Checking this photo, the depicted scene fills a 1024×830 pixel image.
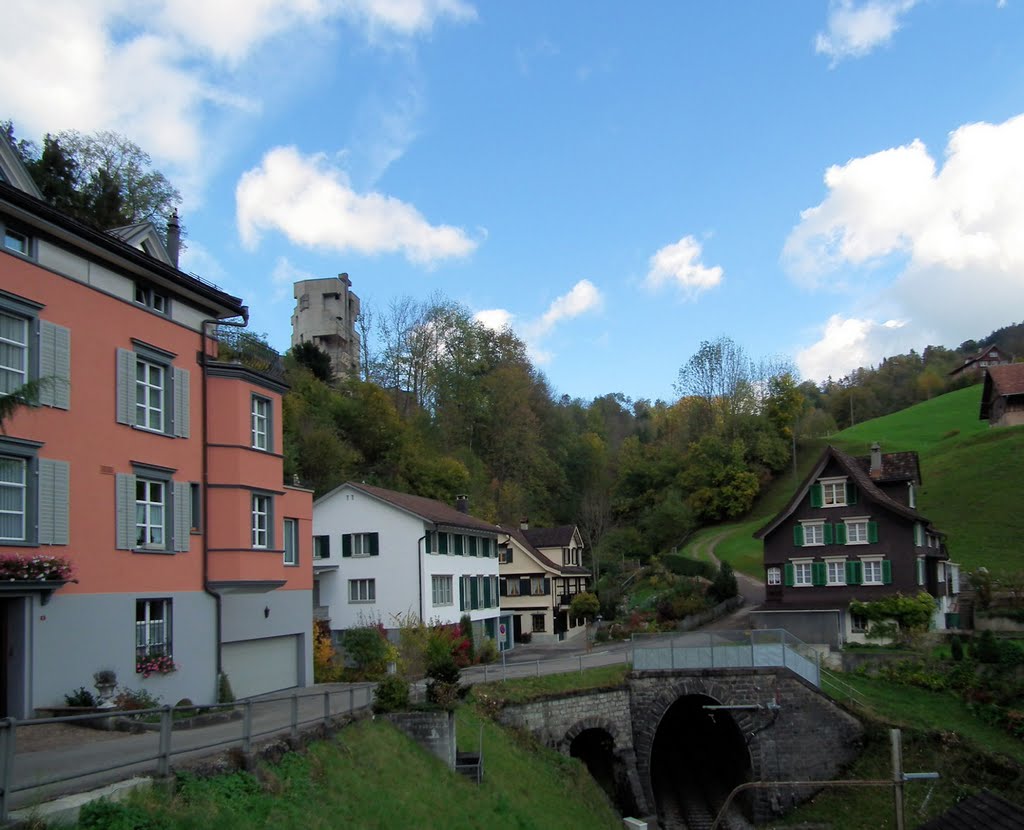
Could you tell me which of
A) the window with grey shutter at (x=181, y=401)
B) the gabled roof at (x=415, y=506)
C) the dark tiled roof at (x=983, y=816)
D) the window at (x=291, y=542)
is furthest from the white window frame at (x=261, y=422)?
the dark tiled roof at (x=983, y=816)

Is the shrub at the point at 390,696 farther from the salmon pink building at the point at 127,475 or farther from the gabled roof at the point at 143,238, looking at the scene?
the gabled roof at the point at 143,238

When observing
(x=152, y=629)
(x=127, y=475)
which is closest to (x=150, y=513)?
(x=127, y=475)

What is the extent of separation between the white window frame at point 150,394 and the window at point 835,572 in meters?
32.5

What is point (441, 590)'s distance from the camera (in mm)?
40219

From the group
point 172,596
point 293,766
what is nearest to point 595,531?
point 172,596

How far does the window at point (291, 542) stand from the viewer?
93.3 feet

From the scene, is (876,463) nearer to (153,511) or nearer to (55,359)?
(153,511)

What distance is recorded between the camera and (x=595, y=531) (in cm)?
7481

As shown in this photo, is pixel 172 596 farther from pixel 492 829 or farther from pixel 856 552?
pixel 856 552

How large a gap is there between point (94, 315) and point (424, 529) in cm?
2160

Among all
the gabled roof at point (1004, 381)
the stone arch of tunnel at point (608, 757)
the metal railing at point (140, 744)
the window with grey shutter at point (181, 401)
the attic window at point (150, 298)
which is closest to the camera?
the metal railing at point (140, 744)

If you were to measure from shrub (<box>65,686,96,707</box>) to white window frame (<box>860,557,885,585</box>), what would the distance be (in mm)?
34480

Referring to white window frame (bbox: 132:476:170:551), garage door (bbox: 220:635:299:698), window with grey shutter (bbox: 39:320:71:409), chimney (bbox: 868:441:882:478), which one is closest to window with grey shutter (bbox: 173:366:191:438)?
white window frame (bbox: 132:476:170:551)

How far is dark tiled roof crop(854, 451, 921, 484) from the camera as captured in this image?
143 feet
